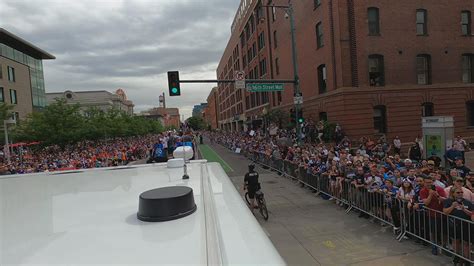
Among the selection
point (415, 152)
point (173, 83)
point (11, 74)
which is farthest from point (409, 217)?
point (11, 74)

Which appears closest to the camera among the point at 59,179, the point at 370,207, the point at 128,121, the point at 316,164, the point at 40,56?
the point at 59,179

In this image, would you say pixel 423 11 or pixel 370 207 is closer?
pixel 370 207

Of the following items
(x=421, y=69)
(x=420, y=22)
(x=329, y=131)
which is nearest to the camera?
(x=329, y=131)

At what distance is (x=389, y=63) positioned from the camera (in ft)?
72.7

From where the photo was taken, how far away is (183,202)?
2.52 m

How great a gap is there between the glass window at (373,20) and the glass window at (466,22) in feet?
25.3

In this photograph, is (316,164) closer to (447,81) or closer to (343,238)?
(343,238)

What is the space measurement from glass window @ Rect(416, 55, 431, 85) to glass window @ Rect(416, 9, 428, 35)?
1.78 meters

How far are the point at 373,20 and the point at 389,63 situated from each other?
3.18 meters

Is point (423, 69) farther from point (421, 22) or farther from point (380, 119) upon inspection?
point (380, 119)

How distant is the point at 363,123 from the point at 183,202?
68.7 ft

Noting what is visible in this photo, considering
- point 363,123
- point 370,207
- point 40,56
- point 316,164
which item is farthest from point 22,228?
point 40,56

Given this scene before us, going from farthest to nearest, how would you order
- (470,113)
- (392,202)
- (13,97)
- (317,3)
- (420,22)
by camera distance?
1. (13,97)
2. (470,113)
3. (317,3)
4. (420,22)
5. (392,202)

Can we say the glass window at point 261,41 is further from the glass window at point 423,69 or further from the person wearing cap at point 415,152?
the person wearing cap at point 415,152
